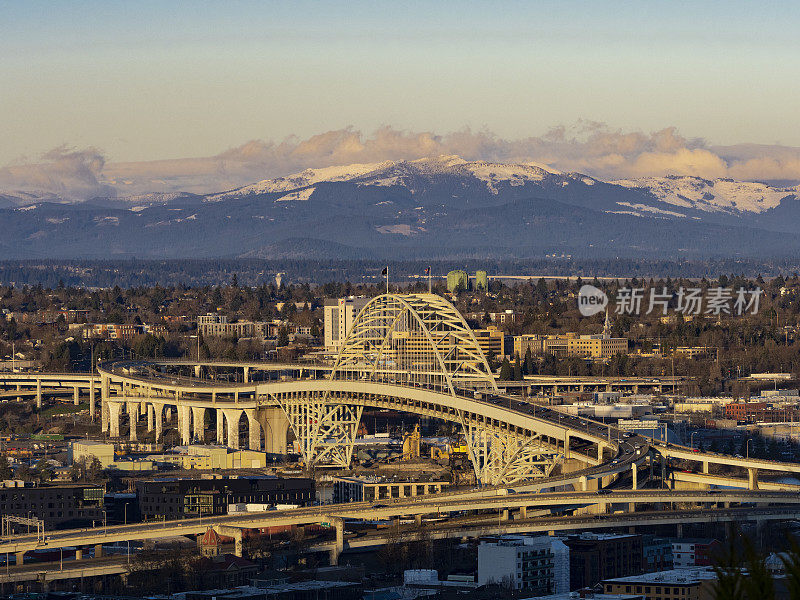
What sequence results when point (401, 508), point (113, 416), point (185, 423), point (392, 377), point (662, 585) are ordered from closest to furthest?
1. point (662, 585)
2. point (401, 508)
3. point (392, 377)
4. point (185, 423)
5. point (113, 416)

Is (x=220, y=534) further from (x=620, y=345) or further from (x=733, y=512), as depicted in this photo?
(x=620, y=345)

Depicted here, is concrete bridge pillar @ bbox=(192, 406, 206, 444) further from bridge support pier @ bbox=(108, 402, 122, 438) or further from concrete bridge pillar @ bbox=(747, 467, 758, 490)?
concrete bridge pillar @ bbox=(747, 467, 758, 490)

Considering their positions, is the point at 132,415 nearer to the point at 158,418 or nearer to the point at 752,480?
the point at 158,418

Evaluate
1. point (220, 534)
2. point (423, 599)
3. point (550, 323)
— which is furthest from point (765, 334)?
point (423, 599)

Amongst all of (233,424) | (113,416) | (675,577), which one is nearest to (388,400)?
(233,424)

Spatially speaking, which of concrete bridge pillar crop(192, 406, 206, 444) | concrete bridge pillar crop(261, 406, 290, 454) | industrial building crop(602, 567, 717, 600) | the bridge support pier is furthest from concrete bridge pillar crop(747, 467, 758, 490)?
the bridge support pier

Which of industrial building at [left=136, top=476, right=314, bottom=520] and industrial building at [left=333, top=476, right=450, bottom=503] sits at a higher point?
industrial building at [left=136, top=476, right=314, bottom=520]
